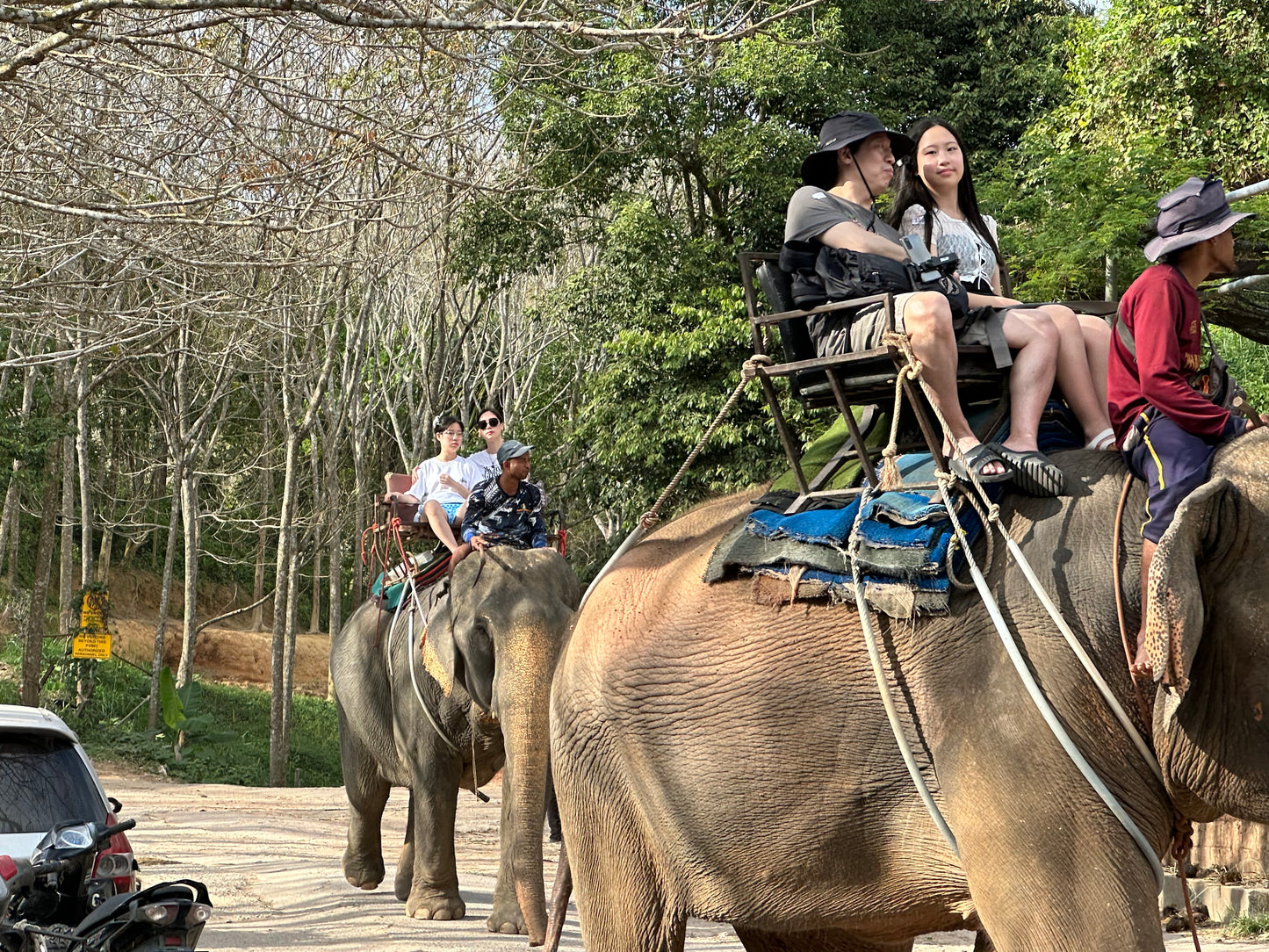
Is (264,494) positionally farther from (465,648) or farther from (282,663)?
(465,648)

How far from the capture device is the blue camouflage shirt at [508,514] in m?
9.44

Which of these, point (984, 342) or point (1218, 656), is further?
point (984, 342)

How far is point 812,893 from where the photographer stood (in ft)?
11.5

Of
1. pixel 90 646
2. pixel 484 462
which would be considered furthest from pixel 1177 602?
pixel 90 646

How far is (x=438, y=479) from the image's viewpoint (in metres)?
10.8

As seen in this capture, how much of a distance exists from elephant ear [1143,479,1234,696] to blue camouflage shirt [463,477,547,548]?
22.2ft

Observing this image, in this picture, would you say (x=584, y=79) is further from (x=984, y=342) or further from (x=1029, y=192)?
(x=984, y=342)

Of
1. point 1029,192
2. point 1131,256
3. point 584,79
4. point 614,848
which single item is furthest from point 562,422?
point 614,848

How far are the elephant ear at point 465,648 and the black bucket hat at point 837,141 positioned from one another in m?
5.27

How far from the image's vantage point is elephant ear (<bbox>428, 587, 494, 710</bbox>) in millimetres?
8938

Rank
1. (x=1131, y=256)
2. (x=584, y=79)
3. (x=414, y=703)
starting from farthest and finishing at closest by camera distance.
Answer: (x=584, y=79), (x=1131, y=256), (x=414, y=703)

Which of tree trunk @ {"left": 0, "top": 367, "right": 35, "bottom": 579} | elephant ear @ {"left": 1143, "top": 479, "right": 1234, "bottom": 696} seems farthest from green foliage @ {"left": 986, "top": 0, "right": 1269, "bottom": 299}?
tree trunk @ {"left": 0, "top": 367, "right": 35, "bottom": 579}

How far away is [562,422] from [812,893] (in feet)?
91.1

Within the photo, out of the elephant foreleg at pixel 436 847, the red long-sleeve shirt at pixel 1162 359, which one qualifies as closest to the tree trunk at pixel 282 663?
the elephant foreleg at pixel 436 847
